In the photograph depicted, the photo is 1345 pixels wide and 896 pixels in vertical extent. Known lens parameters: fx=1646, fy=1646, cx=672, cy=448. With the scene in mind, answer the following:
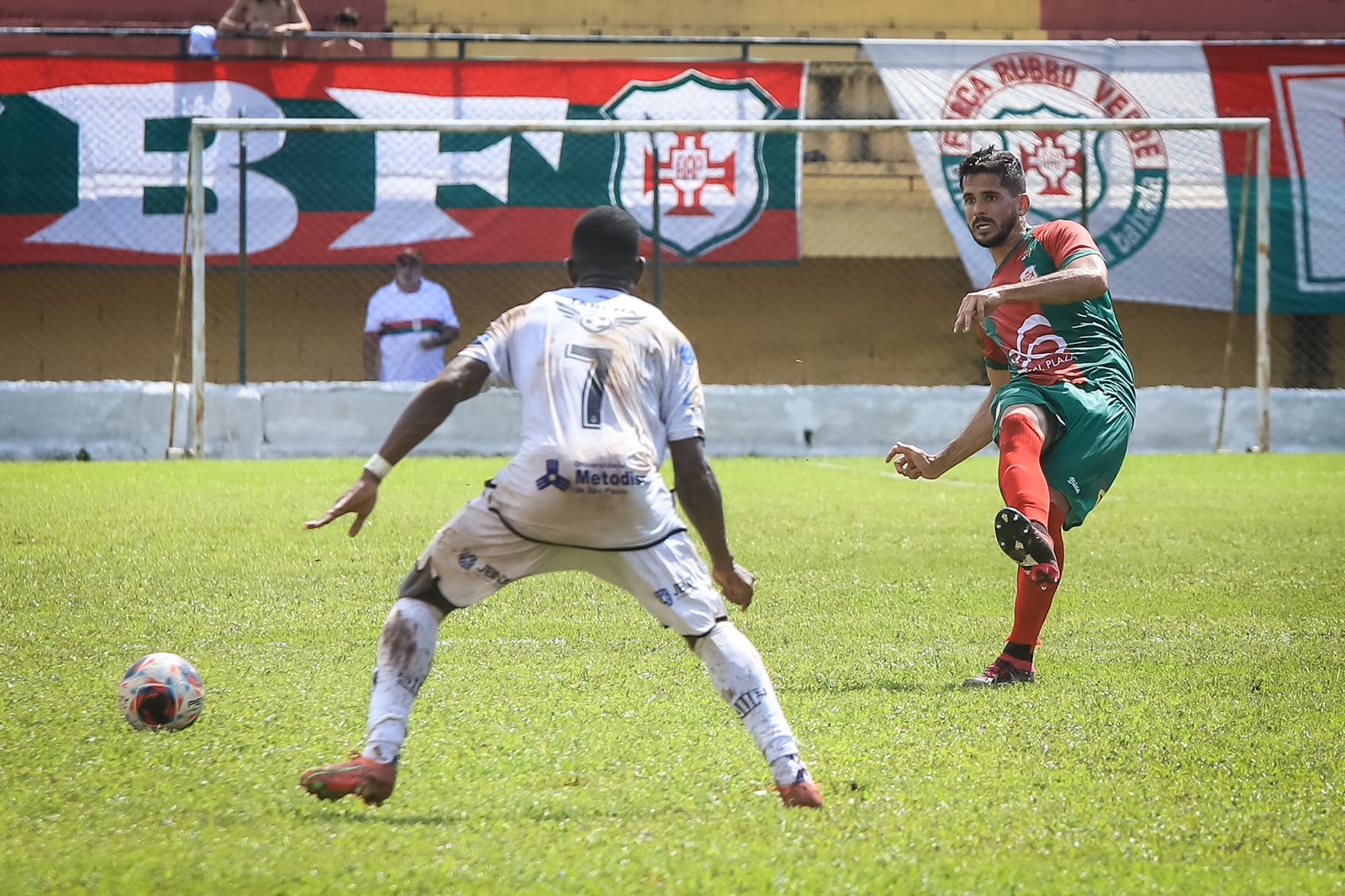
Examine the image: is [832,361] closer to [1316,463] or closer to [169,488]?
[1316,463]

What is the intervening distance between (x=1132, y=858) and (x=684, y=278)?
1503 centimetres

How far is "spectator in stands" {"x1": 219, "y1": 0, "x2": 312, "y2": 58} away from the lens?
1652 centimetres

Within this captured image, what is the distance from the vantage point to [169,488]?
11883 millimetres

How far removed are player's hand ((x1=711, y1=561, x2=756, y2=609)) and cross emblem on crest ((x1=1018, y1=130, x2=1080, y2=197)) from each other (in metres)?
12.9

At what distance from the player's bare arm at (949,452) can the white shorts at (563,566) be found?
212 cm

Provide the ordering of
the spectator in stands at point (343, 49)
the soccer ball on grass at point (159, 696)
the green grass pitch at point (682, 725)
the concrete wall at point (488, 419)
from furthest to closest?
the spectator in stands at point (343, 49) → the concrete wall at point (488, 419) → the soccer ball on grass at point (159, 696) → the green grass pitch at point (682, 725)

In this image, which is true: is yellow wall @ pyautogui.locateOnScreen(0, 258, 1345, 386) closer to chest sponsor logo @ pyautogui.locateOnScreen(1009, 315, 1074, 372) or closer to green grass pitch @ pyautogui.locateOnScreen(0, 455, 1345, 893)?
green grass pitch @ pyautogui.locateOnScreen(0, 455, 1345, 893)

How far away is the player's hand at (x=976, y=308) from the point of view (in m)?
5.33

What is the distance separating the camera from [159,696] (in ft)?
16.2

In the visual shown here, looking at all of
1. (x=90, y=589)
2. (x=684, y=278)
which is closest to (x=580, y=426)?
(x=90, y=589)

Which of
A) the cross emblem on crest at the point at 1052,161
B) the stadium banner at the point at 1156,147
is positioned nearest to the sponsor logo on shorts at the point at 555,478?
the stadium banner at the point at 1156,147

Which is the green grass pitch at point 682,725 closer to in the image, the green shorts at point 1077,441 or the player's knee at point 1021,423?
the green shorts at point 1077,441

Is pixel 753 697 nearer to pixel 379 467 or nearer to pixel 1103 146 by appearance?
pixel 379 467

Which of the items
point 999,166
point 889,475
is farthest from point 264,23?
point 999,166
